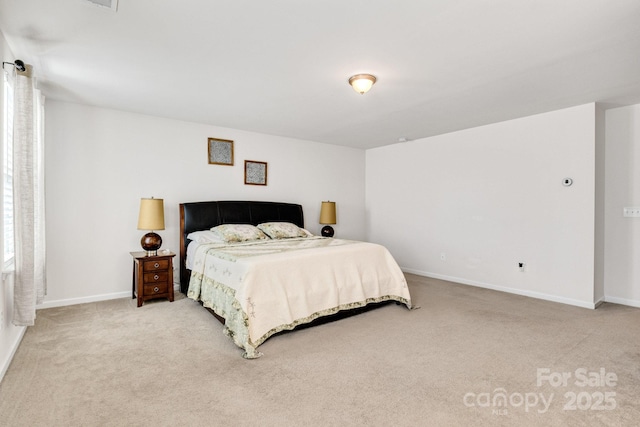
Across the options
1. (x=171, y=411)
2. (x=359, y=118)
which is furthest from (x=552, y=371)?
(x=359, y=118)

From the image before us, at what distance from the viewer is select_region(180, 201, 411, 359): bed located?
2748 mm

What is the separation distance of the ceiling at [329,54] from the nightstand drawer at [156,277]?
1.95m

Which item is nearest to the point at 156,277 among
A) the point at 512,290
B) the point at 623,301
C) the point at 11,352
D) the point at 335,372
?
the point at 11,352

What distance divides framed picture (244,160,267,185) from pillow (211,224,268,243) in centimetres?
97

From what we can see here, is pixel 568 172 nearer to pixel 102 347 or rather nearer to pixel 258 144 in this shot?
pixel 258 144

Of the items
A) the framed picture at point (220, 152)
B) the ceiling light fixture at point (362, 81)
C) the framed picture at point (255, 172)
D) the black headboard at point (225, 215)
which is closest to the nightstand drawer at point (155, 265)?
the black headboard at point (225, 215)

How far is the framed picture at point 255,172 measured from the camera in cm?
513

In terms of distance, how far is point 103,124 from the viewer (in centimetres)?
401

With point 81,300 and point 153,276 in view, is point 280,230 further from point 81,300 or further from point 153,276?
point 81,300

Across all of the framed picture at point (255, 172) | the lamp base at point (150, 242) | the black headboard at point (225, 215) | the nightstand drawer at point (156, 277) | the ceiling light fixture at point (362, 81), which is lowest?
the nightstand drawer at point (156, 277)

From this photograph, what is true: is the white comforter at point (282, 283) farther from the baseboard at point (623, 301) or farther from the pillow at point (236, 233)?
the baseboard at point (623, 301)

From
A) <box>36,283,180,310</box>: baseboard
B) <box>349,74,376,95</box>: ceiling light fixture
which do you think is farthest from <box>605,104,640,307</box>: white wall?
<box>36,283,180,310</box>: baseboard

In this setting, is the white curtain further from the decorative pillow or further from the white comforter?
the decorative pillow

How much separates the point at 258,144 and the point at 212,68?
2410 millimetres
